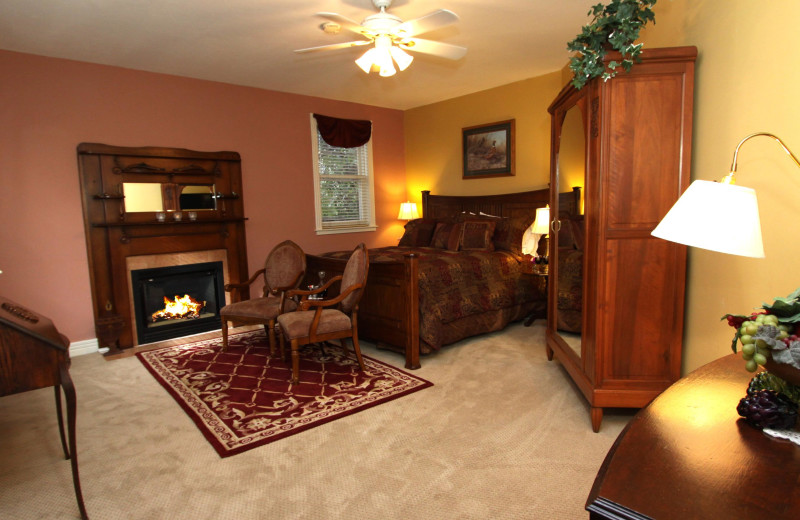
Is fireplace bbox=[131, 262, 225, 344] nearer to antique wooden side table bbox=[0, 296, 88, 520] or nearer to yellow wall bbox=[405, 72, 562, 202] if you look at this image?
antique wooden side table bbox=[0, 296, 88, 520]

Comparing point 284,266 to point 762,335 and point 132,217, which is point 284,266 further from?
point 762,335

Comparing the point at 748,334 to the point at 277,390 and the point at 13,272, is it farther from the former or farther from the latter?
the point at 13,272

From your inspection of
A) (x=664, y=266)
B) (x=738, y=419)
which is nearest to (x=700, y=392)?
(x=738, y=419)

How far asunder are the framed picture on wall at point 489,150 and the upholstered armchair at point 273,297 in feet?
9.12

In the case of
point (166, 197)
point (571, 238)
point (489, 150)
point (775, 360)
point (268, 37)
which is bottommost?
point (775, 360)

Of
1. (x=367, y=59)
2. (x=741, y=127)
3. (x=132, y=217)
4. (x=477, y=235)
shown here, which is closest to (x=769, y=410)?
(x=741, y=127)

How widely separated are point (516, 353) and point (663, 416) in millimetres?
2991

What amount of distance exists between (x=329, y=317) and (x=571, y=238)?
1.87 m

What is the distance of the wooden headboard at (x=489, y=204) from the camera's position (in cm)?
527

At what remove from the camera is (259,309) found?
13.1ft

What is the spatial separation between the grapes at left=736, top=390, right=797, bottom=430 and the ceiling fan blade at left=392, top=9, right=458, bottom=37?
96.3 inches

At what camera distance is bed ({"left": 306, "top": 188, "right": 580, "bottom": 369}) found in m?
3.75

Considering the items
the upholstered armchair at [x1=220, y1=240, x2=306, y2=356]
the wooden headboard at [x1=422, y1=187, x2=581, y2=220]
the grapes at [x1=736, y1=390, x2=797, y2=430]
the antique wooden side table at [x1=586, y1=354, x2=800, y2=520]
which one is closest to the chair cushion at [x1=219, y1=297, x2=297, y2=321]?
the upholstered armchair at [x1=220, y1=240, x2=306, y2=356]

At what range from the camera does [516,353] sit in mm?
4043
